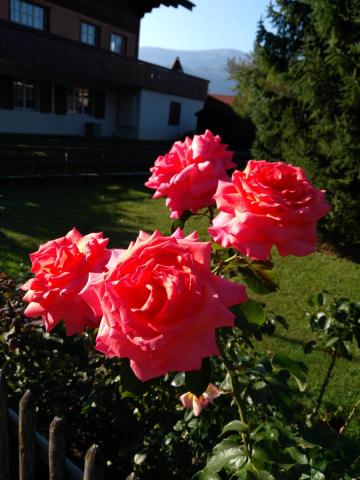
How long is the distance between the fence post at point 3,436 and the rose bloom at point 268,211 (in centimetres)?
121

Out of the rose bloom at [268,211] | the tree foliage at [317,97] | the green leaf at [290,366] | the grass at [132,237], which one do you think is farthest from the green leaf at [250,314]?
the tree foliage at [317,97]

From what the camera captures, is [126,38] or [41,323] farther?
[126,38]

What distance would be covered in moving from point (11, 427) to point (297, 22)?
288 inches

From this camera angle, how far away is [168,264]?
31.2 inches

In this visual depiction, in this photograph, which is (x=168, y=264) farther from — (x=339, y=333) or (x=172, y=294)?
(x=339, y=333)

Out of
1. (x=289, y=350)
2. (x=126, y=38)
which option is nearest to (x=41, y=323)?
(x=289, y=350)

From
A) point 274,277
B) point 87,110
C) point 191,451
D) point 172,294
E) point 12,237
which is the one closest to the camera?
point 172,294

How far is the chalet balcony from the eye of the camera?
14867 millimetres

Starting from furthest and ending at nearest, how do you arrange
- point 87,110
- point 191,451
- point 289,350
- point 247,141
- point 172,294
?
point 247,141
point 87,110
point 289,350
point 191,451
point 172,294

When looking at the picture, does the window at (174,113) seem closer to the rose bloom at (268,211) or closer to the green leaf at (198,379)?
the rose bloom at (268,211)

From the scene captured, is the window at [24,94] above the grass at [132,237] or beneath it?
above

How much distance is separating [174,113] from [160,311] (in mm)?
23925

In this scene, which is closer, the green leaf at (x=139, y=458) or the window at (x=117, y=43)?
the green leaf at (x=139, y=458)

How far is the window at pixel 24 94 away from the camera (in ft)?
57.7
